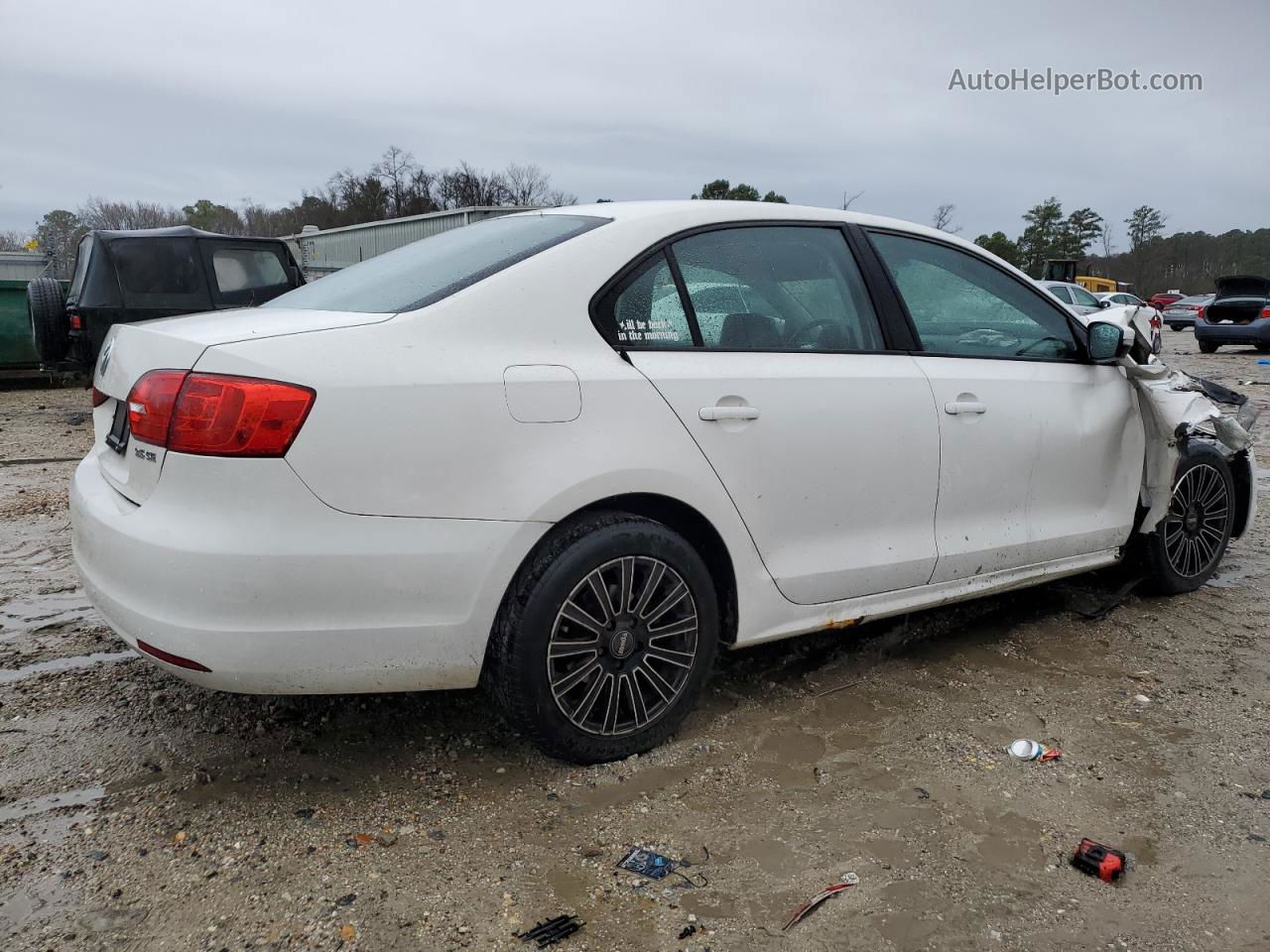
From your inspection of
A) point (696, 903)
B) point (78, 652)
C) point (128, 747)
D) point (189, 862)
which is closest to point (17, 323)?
point (78, 652)

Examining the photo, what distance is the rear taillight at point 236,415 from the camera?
2242 millimetres

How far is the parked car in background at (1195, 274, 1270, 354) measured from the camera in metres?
19.4

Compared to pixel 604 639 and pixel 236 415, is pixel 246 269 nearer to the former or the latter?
pixel 236 415

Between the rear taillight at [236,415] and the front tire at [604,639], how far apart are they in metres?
0.70

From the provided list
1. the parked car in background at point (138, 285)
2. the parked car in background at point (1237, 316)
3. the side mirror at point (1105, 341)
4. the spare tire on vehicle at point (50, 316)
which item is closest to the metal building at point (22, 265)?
the parked car in background at point (138, 285)

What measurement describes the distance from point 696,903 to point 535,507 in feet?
3.30

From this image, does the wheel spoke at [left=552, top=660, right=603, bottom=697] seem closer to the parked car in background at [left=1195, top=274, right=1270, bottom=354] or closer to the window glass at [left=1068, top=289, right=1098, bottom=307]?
the window glass at [left=1068, top=289, right=1098, bottom=307]

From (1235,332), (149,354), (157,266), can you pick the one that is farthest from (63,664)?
(1235,332)

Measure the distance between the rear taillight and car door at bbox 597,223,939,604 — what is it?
0.91 m

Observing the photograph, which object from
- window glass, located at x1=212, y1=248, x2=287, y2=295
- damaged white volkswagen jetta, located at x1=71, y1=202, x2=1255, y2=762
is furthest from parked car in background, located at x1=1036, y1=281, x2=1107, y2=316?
damaged white volkswagen jetta, located at x1=71, y1=202, x2=1255, y2=762

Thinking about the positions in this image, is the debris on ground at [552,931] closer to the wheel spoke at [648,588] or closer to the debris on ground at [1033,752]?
the wheel spoke at [648,588]

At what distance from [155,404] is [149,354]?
0.19 meters

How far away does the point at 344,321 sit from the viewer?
2.52 metres

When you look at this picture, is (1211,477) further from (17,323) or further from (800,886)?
(17,323)
